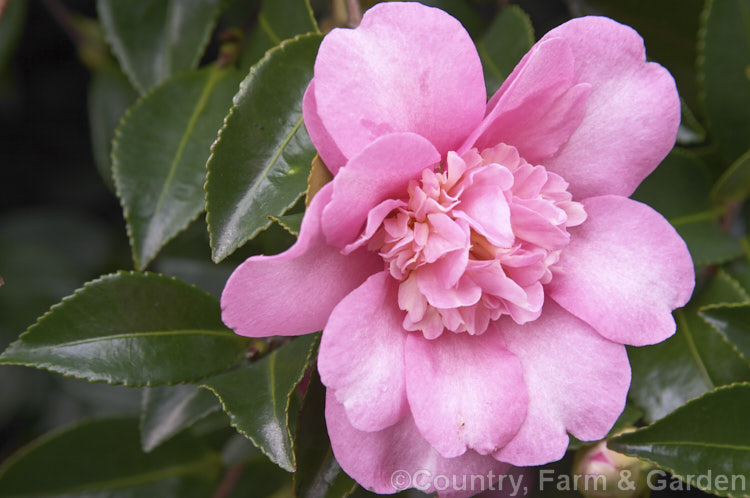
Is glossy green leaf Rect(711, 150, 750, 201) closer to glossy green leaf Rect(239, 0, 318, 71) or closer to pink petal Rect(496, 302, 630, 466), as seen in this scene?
pink petal Rect(496, 302, 630, 466)

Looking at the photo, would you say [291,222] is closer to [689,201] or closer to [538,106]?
[538,106]

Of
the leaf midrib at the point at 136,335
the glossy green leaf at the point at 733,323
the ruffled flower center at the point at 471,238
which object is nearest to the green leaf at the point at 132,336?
the leaf midrib at the point at 136,335

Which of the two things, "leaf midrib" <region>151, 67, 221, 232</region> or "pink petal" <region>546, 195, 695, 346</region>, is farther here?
"leaf midrib" <region>151, 67, 221, 232</region>

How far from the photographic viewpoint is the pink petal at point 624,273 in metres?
0.58

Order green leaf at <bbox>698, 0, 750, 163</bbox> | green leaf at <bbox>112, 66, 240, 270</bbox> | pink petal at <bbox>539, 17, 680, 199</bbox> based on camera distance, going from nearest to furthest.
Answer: pink petal at <bbox>539, 17, 680, 199</bbox>, green leaf at <bbox>112, 66, 240, 270</bbox>, green leaf at <bbox>698, 0, 750, 163</bbox>

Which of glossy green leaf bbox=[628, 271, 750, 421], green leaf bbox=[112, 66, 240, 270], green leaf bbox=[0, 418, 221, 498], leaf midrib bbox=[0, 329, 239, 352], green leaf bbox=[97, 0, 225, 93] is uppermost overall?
green leaf bbox=[97, 0, 225, 93]

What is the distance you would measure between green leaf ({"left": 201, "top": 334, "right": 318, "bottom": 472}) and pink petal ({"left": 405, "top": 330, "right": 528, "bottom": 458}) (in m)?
0.12

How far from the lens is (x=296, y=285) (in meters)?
0.52

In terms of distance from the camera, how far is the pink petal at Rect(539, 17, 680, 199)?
588mm

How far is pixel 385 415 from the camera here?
54cm

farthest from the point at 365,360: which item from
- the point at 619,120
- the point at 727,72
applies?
Answer: the point at 727,72

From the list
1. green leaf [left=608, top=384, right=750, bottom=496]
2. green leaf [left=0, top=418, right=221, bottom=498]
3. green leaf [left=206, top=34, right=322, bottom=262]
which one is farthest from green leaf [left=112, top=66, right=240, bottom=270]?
green leaf [left=608, top=384, right=750, bottom=496]

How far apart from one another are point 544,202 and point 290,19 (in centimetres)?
39

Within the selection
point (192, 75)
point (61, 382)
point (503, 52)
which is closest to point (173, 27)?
point (192, 75)
